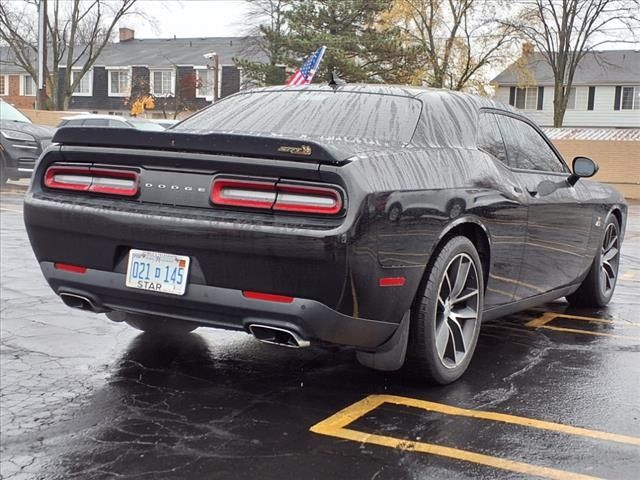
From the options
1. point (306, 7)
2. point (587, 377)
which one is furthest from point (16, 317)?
point (306, 7)

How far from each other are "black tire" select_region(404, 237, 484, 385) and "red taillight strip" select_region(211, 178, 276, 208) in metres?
0.96

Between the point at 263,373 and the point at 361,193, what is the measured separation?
56.2 inches

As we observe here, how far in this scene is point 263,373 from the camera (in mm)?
4395

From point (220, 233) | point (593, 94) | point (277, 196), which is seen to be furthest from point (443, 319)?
point (593, 94)

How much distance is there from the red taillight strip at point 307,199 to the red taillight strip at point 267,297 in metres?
0.38

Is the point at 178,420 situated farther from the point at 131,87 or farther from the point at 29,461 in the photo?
the point at 131,87

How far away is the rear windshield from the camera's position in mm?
4277

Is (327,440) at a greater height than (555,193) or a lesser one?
lesser

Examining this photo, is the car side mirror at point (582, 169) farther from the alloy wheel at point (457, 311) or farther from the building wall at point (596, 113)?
Answer: the building wall at point (596, 113)

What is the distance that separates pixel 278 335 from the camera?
3.56 metres

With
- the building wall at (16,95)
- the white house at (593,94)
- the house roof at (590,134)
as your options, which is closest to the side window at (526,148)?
the house roof at (590,134)

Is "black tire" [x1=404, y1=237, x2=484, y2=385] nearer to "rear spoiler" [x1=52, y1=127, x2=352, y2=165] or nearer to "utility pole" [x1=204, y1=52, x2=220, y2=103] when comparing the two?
"rear spoiler" [x1=52, y1=127, x2=352, y2=165]

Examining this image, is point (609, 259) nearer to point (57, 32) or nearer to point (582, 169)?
point (582, 169)

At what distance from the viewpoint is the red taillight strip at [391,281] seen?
3566mm
